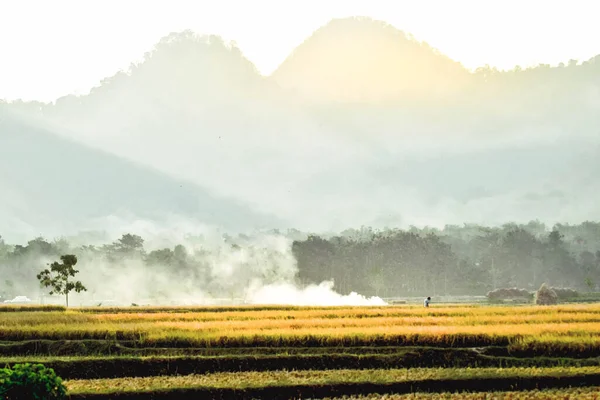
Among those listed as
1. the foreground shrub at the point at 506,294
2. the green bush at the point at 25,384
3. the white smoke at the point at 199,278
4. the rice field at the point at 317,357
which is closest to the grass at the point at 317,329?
the rice field at the point at 317,357

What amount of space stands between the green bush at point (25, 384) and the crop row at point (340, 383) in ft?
17.8

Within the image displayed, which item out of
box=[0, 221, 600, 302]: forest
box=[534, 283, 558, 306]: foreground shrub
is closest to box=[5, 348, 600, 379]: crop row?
box=[534, 283, 558, 306]: foreground shrub

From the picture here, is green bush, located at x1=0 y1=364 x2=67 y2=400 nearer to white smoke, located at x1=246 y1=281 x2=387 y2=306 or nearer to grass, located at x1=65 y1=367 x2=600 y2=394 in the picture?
grass, located at x1=65 y1=367 x2=600 y2=394

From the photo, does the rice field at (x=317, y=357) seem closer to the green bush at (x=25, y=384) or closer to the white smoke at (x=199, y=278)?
the green bush at (x=25, y=384)

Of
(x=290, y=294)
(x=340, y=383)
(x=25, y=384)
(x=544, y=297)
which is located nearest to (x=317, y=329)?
(x=340, y=383)

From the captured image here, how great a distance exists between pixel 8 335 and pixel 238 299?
101513mm

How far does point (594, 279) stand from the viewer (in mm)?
137125

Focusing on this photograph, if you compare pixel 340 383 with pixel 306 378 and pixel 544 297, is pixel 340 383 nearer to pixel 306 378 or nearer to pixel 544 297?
pixel 306 378

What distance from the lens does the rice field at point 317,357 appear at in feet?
84.2

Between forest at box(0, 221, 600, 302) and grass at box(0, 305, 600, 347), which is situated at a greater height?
forest at box(0, 221, 600, 302)

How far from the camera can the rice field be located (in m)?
25.7

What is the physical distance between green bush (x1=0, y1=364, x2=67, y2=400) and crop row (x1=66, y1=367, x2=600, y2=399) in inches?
214

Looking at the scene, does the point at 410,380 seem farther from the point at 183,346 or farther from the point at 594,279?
the point at 594,279

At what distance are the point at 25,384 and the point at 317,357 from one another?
45.5ft
